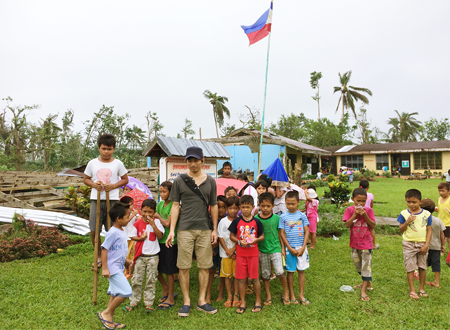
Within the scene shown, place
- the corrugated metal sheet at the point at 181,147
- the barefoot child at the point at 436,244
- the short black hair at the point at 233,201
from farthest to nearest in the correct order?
the corrugated metal sheet at the point at 181,147 < the barefoot child at the point at 436,244 < the short black hair at the point at 233,201

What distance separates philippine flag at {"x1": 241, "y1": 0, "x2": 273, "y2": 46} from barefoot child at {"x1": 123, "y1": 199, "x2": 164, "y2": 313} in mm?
6956

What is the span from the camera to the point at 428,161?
26234 millimetres

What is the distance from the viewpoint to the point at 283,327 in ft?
10.4

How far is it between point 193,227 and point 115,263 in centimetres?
94

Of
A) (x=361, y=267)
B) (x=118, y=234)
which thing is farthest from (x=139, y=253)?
(x=361, y=267)

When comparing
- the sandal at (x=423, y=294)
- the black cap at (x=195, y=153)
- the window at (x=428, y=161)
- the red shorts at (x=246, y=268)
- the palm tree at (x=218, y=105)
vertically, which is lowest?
the sandal at (x=423, y=294)

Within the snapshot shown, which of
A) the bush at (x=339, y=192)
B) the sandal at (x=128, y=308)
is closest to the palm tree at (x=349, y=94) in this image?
the bush at (x=339, y=192)

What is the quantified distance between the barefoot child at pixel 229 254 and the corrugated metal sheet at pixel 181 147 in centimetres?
342

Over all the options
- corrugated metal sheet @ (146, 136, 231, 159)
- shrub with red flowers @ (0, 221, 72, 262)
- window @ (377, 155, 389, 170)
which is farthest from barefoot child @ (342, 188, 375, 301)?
window @ (377, 155, 389, 170)

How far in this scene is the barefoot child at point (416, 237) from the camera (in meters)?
3.81

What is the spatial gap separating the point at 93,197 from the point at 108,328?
5.07 feet

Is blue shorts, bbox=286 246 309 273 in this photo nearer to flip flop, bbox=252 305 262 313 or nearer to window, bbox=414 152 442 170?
flip flop, bbox=252 305 262 313

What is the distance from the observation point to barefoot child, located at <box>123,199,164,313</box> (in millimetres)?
3593

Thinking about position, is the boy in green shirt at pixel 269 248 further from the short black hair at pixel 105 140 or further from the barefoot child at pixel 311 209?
the barefoot child at pixel 311 209
